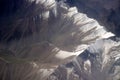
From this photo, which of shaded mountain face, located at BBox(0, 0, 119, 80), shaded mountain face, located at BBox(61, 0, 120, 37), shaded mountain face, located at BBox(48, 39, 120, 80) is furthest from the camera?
shaded mountain face, located at BBox(48, 39, 120, 80)

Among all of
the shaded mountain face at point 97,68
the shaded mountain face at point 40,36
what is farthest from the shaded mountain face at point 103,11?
the shaded mountain face at point 97,68

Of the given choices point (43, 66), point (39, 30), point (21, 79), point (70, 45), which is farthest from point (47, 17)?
point (21, 79)

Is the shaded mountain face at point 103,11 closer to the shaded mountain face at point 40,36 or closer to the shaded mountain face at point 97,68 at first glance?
the shaded mountain face at point 40,36

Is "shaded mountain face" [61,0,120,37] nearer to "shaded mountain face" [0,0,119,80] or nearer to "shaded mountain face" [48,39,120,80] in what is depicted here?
"shaded mountain face" [0,0,119,80]

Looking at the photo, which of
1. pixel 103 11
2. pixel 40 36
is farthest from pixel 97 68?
pixel 40 36

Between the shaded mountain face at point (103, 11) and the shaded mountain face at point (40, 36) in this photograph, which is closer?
the shaded mountain face at point (40, 36)

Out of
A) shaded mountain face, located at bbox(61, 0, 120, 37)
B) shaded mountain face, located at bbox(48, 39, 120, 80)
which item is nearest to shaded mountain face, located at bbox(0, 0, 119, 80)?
shaded mountain face, located at bbox(61, 0, 120, 37)
